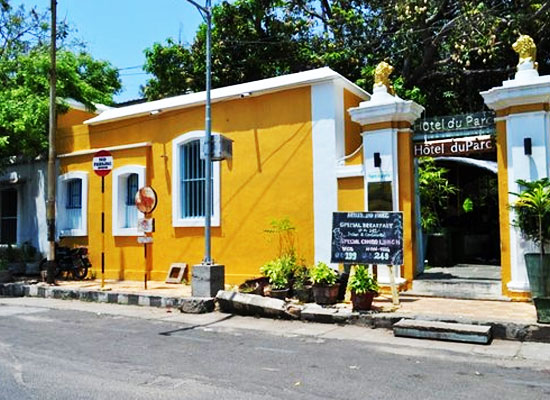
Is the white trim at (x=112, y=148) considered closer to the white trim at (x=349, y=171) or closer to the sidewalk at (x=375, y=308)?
the sidewalk at (x=375, y=308)

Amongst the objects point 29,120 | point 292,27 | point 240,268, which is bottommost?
point 240,268

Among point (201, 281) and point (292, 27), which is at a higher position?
point (292, 27)

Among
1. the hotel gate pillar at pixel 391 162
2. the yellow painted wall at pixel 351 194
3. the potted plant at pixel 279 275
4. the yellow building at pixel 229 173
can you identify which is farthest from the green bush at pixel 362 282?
the yellow building at pixel 229 173

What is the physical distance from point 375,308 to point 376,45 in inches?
463

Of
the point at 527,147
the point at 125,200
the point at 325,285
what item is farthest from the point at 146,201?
the point at 527,147

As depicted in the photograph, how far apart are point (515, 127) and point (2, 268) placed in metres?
13.2

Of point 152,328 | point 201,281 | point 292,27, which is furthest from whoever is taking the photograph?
point 292,27

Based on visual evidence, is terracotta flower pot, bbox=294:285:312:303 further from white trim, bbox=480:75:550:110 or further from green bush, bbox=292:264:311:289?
white trim, bbox=480:75:550:110

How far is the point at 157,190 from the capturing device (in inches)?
562

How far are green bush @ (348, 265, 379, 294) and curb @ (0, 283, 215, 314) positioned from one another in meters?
2.95

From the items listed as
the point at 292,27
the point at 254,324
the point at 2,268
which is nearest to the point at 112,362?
the point at 254,324

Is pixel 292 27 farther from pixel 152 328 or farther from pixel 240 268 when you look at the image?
pixel 152 328

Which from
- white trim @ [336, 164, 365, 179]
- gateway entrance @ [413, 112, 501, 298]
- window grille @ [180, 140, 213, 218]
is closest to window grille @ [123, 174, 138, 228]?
window grille @ [180, 140, 213, 218]

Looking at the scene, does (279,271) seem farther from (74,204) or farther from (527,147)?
(74,204)
